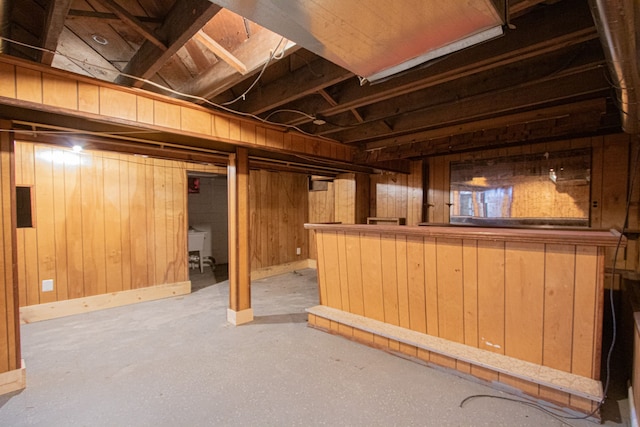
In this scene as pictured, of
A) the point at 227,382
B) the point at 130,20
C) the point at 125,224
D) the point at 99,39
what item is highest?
the point at 99,39

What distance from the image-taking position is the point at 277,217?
18.1 feet

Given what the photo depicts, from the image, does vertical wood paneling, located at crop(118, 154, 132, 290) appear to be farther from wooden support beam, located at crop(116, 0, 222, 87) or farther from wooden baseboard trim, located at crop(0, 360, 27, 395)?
wooden support beam, located at crop(116, 0, 222, 87)

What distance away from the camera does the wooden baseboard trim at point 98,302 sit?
10.3 feet

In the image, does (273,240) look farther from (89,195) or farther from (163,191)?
(89,195)

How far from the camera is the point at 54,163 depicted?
325cm

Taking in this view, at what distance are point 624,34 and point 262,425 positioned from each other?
2315 millimetres

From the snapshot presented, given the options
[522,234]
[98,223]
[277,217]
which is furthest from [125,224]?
[522,234]

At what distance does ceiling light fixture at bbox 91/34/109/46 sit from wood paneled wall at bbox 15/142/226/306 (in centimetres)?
197

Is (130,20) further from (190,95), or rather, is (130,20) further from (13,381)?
(13,381)

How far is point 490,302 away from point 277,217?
4096 millimetres

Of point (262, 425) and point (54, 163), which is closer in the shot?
point (262, 425)

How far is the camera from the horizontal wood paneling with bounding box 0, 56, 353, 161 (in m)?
1.74

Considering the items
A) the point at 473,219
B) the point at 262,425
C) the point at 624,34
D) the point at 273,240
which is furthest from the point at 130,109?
the point at 473,219

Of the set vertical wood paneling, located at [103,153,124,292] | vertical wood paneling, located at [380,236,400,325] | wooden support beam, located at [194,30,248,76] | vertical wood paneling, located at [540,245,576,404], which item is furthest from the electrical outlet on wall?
vertical wood paneling, located at [540,245,576,404]
